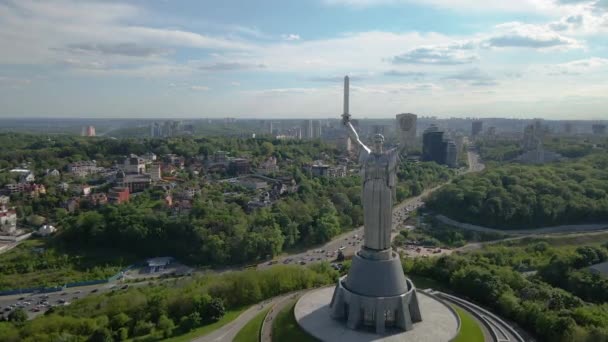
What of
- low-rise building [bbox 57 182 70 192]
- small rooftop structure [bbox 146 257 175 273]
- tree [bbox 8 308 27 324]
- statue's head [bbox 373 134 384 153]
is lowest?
small rooftop structure [bbox 146 257 175 273]

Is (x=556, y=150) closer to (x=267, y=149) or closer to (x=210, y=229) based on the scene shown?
(x=267, y=149)

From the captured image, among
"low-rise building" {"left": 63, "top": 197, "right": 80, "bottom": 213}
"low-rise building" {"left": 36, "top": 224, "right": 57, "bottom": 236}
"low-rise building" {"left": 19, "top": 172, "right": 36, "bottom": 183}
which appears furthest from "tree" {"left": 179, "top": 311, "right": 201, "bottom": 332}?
"low-rise building" {"left": 19, "top": 172, "right": 36, "bottom": 183}

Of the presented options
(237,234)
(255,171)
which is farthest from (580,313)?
(255,171)

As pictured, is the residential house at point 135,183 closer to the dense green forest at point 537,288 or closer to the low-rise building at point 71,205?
the low-rise building at point 71,205

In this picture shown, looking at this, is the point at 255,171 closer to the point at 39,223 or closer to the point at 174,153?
the point at 174,153

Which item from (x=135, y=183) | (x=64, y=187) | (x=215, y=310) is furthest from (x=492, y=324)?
(x=64, y=187)

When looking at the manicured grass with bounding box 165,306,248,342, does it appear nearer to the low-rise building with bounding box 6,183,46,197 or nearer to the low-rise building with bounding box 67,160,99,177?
the low-rise building with bounding box 6,183,46,197

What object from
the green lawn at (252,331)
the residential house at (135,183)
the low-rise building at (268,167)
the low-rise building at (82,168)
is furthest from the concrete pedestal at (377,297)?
the low-rise building at (82,168)
